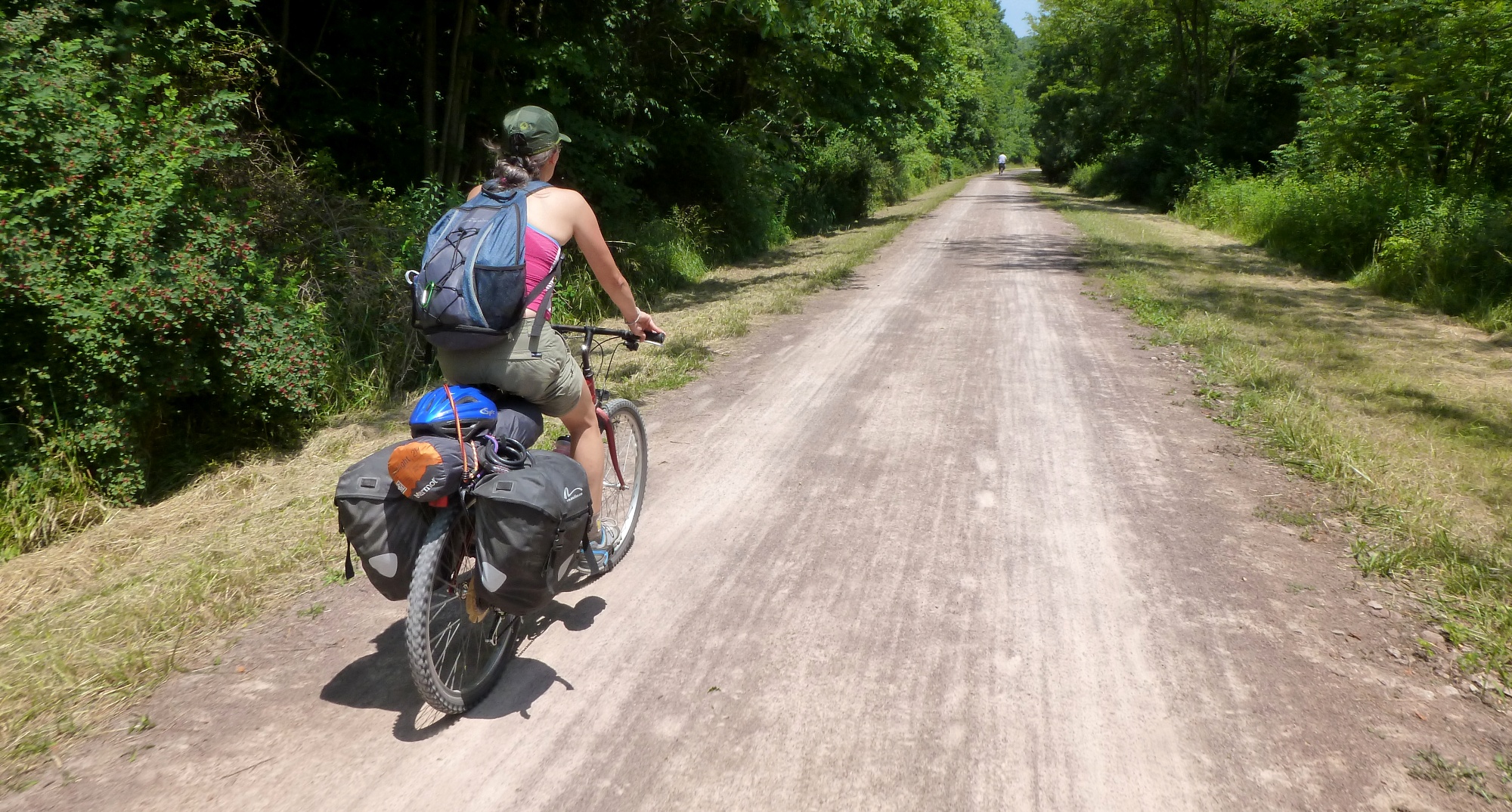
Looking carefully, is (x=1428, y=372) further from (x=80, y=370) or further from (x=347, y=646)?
(x=80, y=370)

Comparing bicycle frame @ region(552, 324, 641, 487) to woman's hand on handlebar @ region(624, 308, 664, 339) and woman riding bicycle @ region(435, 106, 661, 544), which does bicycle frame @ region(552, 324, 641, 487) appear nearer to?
woman's hand on handlebar @ region(624, 308, 664, 339)

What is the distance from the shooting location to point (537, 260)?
10.8ft

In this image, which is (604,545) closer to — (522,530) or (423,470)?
(522,530)

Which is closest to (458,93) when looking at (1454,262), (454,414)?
(454,414)

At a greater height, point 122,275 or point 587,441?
point 122,275

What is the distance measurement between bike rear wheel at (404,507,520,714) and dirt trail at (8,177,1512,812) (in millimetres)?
108

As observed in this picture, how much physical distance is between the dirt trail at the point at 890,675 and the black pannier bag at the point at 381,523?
565mm

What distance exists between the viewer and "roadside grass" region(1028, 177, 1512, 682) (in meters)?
4.08

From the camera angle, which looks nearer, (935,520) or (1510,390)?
(935,520)

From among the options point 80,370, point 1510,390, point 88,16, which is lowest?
point 1510,390

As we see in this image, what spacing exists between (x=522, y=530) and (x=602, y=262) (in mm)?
1162

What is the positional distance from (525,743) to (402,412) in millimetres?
4696

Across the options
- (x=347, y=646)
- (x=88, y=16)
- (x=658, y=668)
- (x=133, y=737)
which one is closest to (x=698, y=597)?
(x=658, y=668)

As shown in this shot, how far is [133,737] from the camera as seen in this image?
9.77ft
